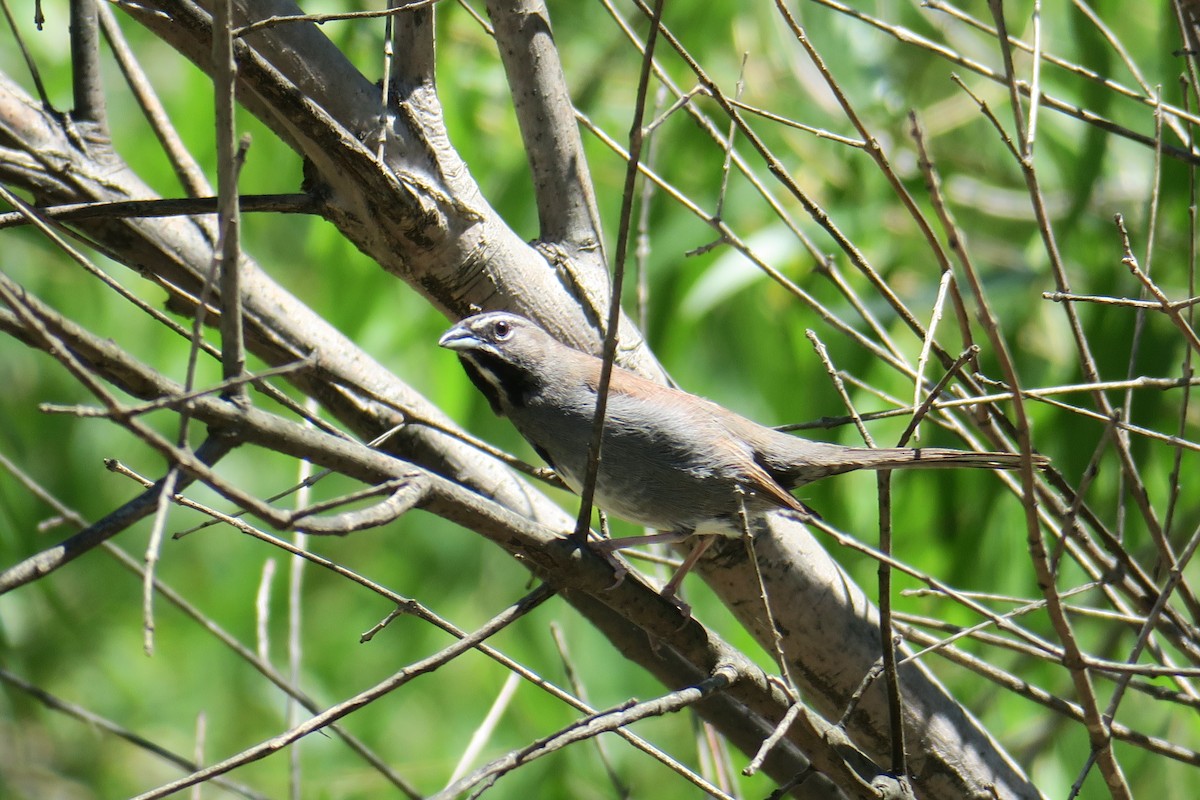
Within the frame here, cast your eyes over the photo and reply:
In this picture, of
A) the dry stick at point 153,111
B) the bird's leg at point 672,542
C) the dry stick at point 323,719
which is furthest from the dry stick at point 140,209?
the bird's leg at point 672,542

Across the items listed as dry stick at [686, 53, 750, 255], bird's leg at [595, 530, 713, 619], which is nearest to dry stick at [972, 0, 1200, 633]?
dry stick at [686, 53, 750, 255]

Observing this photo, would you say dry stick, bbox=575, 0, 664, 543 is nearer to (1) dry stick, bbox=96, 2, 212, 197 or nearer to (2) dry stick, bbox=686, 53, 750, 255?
(2) dry stick, bbox=686, 53, 750, 255

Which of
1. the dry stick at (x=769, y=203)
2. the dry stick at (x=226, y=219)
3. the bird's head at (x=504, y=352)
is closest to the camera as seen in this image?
the dry stick at (x=226, y=219)

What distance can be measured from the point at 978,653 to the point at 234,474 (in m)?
4.10

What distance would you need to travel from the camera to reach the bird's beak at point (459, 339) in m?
3.39

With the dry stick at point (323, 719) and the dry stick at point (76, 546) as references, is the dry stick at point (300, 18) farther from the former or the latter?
the dry stick at point (323, 719)

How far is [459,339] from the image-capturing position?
3455 millimetres

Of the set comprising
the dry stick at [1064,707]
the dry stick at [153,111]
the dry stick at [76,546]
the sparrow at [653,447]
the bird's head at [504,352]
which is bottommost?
the dry stick at [1064,707]

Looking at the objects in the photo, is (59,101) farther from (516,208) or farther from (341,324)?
(516,208)

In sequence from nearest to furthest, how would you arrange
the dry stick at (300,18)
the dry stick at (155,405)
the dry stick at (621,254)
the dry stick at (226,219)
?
the dry stick at (155,405), the dry stick at (226,219), the dry stick at (621,254), the dry stick at (300,18)

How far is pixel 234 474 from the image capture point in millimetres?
6543

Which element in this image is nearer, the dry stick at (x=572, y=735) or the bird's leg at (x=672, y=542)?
the dry stick at (x=572, y=735)

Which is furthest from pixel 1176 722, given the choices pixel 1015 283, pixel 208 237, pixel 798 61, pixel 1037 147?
pixel 208 237

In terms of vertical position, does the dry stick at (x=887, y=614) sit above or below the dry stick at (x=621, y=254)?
below
